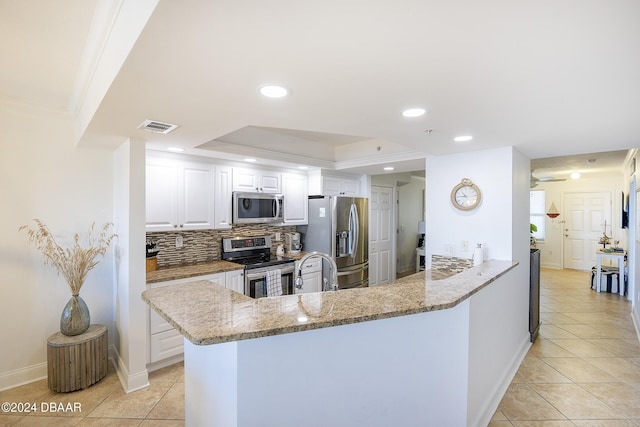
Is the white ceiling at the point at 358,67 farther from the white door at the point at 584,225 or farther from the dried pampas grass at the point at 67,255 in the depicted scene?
the white door at the point at 584,225

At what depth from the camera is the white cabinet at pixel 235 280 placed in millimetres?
3295

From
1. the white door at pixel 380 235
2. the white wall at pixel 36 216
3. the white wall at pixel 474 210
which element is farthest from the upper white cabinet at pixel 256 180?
the white wall at pixel 474 210

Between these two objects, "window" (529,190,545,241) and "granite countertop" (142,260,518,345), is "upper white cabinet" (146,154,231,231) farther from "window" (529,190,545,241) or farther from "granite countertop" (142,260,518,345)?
"window" (529,190,545,241)

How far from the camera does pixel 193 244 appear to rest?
362 centimetres

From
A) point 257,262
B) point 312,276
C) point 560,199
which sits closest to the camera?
point 257,262

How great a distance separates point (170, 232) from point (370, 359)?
2.81 m

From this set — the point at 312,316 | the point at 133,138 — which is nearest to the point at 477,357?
the point at 312,316

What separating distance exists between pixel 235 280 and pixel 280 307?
81.4 inches

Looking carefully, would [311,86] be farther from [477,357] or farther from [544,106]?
[477,357]

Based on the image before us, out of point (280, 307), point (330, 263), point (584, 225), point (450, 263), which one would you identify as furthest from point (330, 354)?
point (584, 225)

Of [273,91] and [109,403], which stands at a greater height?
[273,91]

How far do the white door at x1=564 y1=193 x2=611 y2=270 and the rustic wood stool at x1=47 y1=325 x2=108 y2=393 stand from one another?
9800 mm

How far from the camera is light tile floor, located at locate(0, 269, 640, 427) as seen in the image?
2.20 m

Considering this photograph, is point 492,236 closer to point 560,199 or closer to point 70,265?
point 70,265
